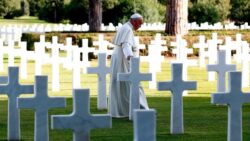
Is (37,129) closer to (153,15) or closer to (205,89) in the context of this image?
(205,89)

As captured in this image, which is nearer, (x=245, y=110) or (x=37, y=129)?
(x=37, y=129)

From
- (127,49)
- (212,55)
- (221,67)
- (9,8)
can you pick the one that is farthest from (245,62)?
(9,8)

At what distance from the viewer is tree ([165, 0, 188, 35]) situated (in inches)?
1247

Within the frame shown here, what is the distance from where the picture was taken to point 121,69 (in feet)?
51.2

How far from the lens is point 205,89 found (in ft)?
70.8

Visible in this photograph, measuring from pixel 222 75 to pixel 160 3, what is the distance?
168ft

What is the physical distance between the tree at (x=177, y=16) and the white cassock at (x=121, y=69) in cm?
1601

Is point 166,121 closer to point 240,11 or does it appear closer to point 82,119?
point 82,119

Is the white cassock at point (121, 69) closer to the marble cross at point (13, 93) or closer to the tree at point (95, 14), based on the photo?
the marble cross at point (13, 93)

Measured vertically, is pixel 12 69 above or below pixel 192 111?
above

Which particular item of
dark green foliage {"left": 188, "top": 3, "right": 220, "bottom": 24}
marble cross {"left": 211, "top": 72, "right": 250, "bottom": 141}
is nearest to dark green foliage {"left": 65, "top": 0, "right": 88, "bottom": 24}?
dark green foliage {"left": 188, "top": 3, "right": 220, "bottom": 24}

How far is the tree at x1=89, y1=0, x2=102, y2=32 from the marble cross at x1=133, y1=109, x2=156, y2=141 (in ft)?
104

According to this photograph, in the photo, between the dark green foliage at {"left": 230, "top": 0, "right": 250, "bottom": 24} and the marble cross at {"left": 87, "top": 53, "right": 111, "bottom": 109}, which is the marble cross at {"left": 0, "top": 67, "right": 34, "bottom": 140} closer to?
the marble cross at {"left": 87, "top": 53, "right": 111, "bottom": 109}

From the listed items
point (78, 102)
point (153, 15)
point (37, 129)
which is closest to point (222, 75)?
point (37, 129)
